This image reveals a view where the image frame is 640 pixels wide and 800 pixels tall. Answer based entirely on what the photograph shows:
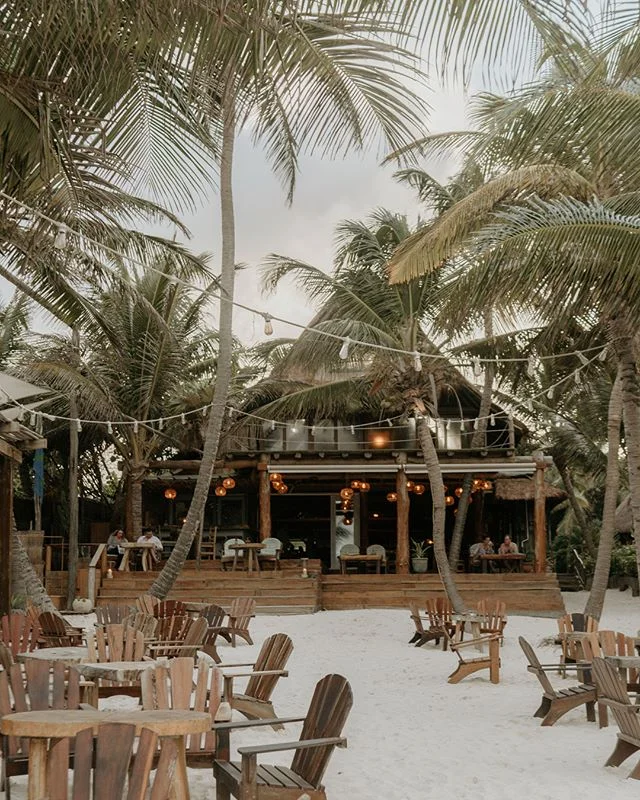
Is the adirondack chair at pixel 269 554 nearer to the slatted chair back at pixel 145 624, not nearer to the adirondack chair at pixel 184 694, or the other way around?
the slatted chair back at pixel 145 624

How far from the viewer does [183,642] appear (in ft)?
33.4

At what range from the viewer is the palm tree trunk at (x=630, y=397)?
1200cm

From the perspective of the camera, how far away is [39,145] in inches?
286

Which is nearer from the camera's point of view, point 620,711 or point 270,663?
point 620,711

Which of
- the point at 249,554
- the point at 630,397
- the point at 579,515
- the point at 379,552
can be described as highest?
the point at 630,397

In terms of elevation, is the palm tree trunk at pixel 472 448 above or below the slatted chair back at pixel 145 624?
above

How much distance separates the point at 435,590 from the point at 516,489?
5.75 metres

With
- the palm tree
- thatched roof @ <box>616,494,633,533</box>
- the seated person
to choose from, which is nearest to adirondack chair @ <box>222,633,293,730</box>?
the palm tree

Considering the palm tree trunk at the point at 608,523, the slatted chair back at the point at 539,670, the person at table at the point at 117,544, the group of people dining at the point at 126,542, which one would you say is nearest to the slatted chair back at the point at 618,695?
the slatted chair back at the point at 539,670

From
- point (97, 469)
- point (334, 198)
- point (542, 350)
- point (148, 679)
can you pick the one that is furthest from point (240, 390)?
point (148, 679)

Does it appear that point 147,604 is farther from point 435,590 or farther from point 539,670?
point 435,590

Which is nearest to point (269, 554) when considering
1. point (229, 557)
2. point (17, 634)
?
point (229, 557)

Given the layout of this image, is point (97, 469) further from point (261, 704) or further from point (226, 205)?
point (261, 704)

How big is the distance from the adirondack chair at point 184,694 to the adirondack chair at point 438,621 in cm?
920
